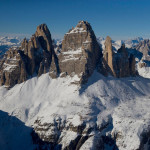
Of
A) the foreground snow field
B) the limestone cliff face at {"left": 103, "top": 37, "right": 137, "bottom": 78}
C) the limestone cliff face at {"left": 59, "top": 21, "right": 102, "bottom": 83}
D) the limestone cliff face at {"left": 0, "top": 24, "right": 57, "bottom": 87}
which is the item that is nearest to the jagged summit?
the limestone cliff face at {"left": 59, "top": 21, "right": 102, "bottom": 83}

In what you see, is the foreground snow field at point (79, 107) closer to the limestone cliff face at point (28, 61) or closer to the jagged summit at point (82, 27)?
the limestone cliff face at point (28, 61)

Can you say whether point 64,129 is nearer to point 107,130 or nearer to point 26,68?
point 107,130

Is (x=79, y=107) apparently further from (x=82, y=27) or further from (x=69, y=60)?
(x=82, y=27)

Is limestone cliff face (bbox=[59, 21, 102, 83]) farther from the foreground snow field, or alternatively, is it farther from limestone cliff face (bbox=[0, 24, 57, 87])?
limestone cliff face (bbox=[0, 24, 57, 87])

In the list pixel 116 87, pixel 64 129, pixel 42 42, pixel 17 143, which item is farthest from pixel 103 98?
pixel 42 42

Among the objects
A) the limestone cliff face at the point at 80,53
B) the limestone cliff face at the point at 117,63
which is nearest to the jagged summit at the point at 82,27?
the limestone cliff face at the point at 80,53

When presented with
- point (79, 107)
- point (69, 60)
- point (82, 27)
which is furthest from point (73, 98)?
point (82, 27)

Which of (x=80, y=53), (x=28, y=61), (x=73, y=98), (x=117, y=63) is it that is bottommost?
(x=73, y=98)
